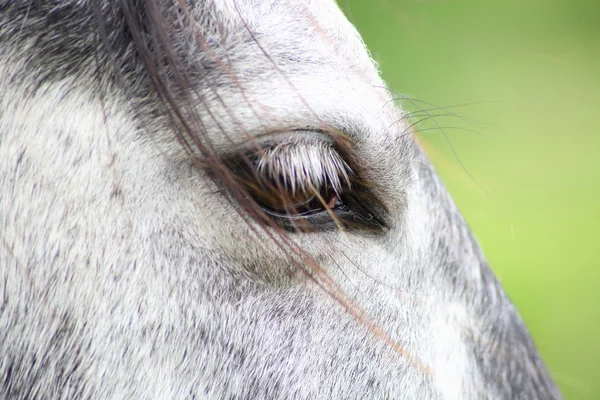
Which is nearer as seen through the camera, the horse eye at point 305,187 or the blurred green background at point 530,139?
the horse eye at point 305,187

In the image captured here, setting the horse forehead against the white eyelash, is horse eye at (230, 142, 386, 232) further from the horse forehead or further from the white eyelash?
the horse forehead

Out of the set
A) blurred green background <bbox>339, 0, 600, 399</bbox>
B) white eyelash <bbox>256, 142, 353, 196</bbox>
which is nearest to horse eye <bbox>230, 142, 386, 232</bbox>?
white eyelash <bbox>256, 142, 353, 196</bbox>

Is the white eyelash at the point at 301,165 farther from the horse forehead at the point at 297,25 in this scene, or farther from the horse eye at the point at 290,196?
the horse forehead at the point at 297,25

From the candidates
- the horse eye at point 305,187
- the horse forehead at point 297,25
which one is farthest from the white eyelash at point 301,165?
the horse forehead at point 297,25

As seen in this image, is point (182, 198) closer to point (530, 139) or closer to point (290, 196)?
point (290, 196)

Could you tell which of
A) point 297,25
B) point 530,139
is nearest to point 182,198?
point 297,25

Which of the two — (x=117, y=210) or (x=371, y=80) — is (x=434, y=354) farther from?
(x=117, y=210)

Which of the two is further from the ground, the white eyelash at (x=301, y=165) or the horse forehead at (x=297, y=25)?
the horse forehead at (x=297, y=25)
